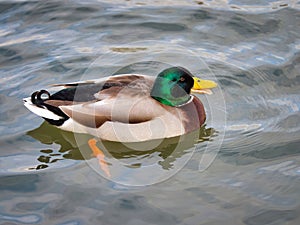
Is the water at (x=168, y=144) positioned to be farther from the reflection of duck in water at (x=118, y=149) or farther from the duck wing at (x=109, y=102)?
the duck wing at (x=109, y=102)

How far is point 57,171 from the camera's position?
5.36 meters

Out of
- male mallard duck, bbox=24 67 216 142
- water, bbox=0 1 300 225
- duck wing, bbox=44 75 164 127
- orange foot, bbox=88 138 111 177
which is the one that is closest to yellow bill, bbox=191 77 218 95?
male mallard duck, bbox=24 67 216 142

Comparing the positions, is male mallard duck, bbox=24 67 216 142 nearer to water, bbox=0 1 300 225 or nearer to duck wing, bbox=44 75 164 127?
duck wing, bbox=44 75 164 127

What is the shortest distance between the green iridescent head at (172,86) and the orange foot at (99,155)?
0.73 m

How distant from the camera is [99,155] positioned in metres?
5.63

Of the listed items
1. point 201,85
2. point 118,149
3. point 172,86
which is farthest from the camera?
point 201,85

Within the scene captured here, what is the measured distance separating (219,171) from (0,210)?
187 cm

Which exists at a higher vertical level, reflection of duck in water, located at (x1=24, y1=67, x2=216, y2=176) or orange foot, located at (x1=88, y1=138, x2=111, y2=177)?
reflection of duck in water, located at (x1=24, y1=67, x2=216, y2=176)

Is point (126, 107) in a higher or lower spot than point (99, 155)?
higher

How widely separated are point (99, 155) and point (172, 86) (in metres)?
0.98

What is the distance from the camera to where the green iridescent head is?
19.1 feet

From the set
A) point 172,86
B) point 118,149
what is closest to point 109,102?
point 118,149

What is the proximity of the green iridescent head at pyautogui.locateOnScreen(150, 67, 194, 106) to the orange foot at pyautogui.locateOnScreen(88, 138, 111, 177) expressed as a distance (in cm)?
73

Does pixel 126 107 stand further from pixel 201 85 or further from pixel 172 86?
pixel 201 85
